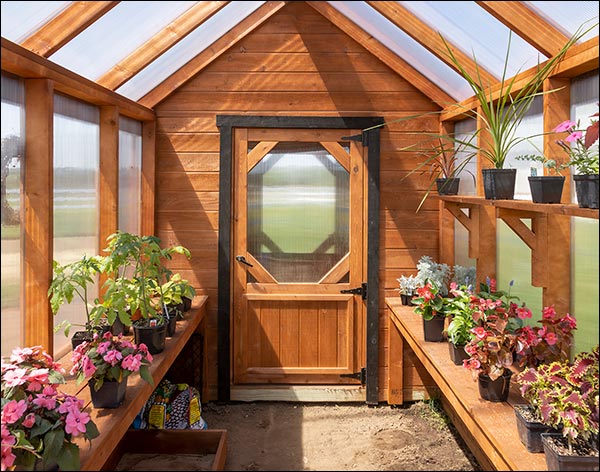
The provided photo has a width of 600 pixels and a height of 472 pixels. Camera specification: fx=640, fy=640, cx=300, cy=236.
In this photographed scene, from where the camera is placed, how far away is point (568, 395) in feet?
6.64

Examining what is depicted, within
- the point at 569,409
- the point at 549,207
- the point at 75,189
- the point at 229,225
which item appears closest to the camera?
the point at 569,409

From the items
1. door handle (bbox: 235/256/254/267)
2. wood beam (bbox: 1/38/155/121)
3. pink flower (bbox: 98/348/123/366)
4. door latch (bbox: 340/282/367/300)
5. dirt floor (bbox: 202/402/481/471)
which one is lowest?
dirt floor (bbox: 202/402/481/471)

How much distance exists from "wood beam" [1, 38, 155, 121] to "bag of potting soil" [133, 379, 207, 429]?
1795 mm

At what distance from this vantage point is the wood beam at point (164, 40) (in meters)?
3.74

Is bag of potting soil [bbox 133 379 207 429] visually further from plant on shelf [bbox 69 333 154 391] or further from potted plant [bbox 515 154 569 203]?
potted plant [bbox 515 154 569 203]

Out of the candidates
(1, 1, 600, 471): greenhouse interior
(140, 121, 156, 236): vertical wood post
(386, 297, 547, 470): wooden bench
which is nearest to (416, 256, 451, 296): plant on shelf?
(1, 1, 600, 471): greenhouse interior

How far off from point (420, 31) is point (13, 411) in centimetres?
293

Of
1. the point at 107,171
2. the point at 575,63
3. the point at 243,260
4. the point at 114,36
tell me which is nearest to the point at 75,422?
the point at 107,171

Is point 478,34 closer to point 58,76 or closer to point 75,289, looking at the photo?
point 58,76

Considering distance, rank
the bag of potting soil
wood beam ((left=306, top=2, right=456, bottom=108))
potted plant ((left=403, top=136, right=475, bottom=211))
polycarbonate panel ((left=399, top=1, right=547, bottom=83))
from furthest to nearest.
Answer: wood beam ((left=306, top=2, right=456, bottom=108)), potted plant ((left=403, top=136, right=475, bottom=211)), the bag of potting soil, polycarbonate panel ((left=399, top=1, right=547, bottom=83))

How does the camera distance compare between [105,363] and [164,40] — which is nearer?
[105,363]

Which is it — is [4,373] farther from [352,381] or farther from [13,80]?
[352,381]

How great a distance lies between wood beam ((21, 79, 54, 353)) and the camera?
2.78 metres

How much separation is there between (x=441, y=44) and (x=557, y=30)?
1.06 metres
